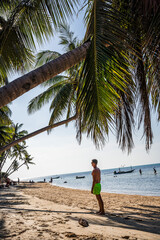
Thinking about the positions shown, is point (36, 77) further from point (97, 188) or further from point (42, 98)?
point (42, 98)

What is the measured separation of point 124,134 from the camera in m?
3.54

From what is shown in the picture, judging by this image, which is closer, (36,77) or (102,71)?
(36,77)

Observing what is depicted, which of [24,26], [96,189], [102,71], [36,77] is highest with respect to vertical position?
[24,26]

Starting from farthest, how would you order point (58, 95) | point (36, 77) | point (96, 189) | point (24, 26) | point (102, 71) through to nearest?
point (58, 95) < point (96, 189) < point (24, 26) < point (102, 71) < point (36, 77)

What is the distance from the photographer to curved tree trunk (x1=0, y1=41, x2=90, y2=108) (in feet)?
5.41

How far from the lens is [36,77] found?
1791 mm

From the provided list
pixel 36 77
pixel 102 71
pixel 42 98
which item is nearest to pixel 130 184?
pixel 42 98

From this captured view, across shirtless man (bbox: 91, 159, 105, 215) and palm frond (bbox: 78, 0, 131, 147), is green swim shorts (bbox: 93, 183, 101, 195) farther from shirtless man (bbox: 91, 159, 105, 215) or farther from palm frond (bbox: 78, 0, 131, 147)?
palm frond (bbox: 78, 0, 131, 147)

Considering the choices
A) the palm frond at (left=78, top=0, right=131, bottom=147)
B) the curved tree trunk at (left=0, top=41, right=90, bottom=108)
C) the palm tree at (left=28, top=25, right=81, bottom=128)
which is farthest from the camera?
the palm tree at (left=28, top=25, right=81, bottom=128)

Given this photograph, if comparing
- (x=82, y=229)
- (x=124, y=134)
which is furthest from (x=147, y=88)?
(x=82, y=229)

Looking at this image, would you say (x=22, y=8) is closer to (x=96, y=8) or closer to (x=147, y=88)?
(x=96, y=8)

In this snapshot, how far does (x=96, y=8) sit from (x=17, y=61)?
1.62 meters

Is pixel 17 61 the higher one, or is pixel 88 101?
pixel 17 61

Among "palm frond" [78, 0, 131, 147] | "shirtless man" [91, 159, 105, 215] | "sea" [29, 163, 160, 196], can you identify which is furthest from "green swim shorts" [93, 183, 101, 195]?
"sea" [29, 163, 160, 196]
